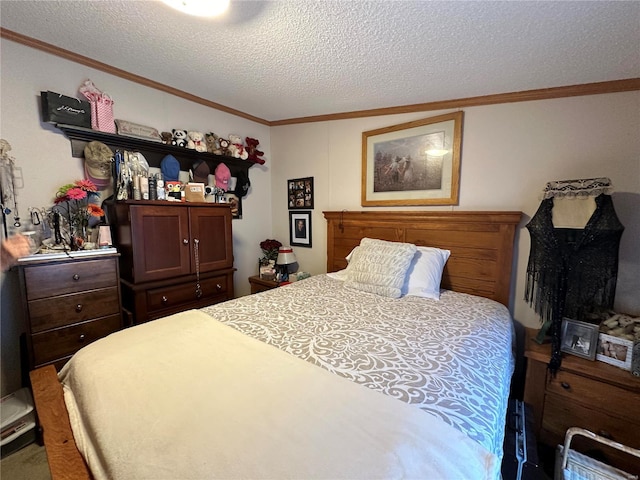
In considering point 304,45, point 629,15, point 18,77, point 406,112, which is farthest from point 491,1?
point 18,77

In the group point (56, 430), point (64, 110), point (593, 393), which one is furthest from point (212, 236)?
point (593, 393)

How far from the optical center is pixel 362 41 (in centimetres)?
151

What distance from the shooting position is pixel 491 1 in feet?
3.87

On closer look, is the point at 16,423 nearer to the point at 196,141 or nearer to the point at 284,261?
the point at 284,261

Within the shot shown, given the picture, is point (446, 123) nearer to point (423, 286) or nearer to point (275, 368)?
point (423, 286)

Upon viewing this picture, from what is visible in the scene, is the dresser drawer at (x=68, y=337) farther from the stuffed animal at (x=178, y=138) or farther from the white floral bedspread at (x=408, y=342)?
the stuffed animal at (x=178, y=138)

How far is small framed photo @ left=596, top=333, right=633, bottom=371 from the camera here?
1.37 metres

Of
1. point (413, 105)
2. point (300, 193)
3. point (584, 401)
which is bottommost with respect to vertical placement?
point (584, 401)

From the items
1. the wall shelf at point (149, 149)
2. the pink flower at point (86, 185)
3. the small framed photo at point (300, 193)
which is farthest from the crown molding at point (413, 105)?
the pink flower at point (86, 185)

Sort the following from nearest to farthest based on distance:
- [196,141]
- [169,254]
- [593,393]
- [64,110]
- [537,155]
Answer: [593,393]
[64,110]
[537,155]
[169,254]
[196,141]

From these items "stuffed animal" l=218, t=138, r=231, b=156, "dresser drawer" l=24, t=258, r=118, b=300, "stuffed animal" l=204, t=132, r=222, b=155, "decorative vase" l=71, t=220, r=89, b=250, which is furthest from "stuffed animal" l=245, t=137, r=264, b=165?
"dresser drawer" l=24, t=258, r=118, b=300

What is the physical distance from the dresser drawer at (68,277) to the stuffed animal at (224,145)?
1.43 meters

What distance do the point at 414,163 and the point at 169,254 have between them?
7.15 ft

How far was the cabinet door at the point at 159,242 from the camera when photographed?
6.09ft
